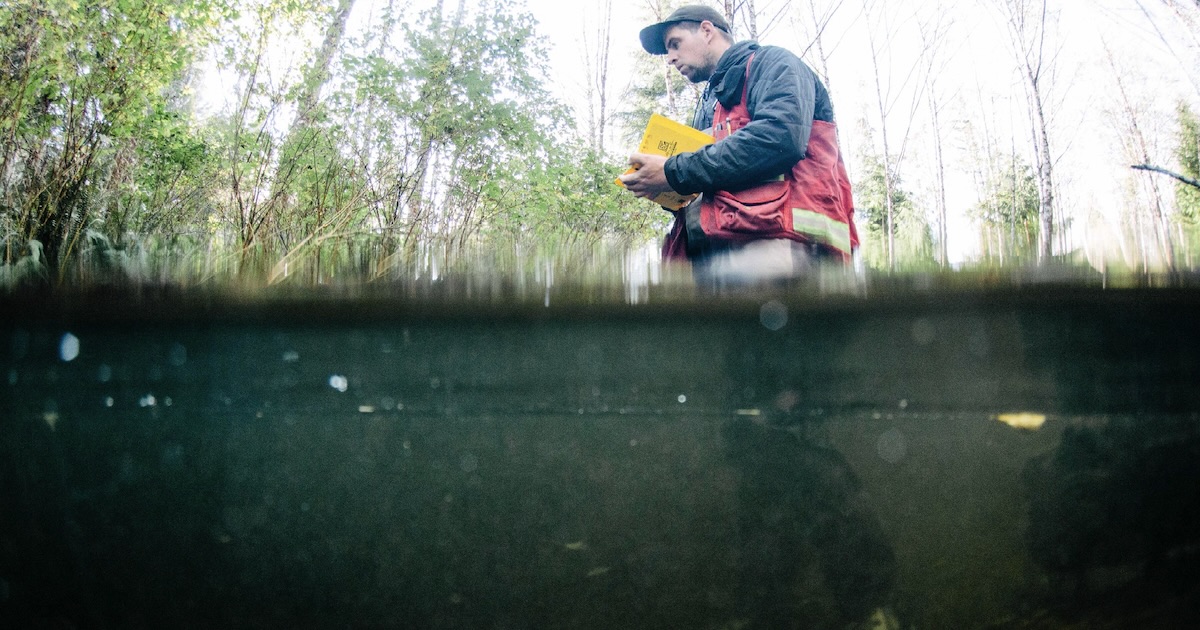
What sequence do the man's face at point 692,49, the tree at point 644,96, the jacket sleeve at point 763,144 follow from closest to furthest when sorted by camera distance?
1. the jacket sleeve at point 763,144
2. the man's face at point 692,49
3. the tree at point 644,96

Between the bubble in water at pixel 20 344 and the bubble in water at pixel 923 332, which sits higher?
the bubble in water at pixel 20 344

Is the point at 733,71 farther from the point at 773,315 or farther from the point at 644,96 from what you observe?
the point at 644,96

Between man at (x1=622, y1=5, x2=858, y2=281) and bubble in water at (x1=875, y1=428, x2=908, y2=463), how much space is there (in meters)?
0.51

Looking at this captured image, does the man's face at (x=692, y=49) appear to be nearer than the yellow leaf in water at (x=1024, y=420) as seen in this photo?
No

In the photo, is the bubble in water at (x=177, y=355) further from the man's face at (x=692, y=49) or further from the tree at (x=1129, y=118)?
the tree at (x=1129, y=118)

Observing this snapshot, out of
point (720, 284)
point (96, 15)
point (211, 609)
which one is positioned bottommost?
point (211, 609)

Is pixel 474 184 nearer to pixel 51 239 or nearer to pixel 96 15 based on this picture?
pixel 96 15

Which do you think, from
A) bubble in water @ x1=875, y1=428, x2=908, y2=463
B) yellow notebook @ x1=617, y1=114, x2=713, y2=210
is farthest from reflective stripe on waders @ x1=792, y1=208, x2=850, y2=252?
bubble in water @ x1=875, y1=428, x2=908, y2=463

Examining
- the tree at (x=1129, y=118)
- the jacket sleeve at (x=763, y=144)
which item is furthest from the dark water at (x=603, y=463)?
the tree at (x=1129, y=118)

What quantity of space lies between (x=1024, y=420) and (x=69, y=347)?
7.20 feet

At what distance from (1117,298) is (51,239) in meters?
3.30

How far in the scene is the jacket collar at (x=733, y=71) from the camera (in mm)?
2053

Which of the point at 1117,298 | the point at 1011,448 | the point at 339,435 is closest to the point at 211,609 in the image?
the point at 339,435

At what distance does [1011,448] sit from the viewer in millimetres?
1402
